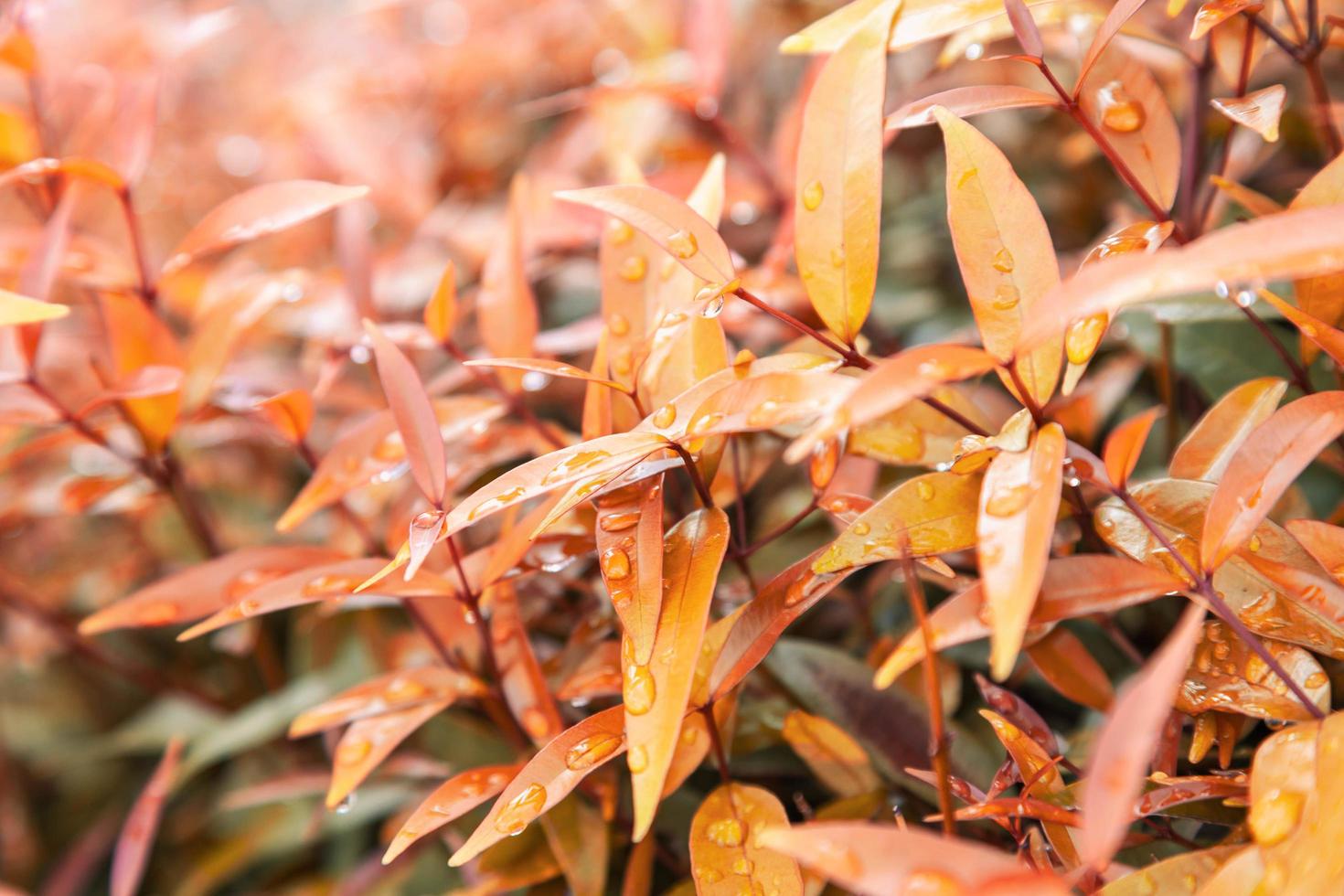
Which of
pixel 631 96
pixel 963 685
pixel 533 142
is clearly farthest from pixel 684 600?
pixel 533 142

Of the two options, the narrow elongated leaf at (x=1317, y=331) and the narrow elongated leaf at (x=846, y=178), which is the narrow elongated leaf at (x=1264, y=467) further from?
the narrow elongated leaf at (x=846, y=178)

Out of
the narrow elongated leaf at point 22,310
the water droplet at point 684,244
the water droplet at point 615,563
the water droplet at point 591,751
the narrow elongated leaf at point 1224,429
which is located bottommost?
the water droplet at point 591,751

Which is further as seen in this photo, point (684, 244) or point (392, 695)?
point (392, 695)

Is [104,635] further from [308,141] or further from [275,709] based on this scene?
[308,141]

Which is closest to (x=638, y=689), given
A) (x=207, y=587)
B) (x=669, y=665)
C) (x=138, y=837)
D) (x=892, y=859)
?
(x=669, y=665)

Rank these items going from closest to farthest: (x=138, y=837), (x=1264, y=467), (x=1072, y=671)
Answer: (x=1264, y=467)
(x=1072, y=671)
(x=138, y=837)

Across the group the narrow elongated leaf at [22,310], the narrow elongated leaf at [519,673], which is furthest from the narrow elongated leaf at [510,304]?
the narrow elongated leaf at [22,310]

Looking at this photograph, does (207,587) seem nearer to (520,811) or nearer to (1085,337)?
(520,811)
